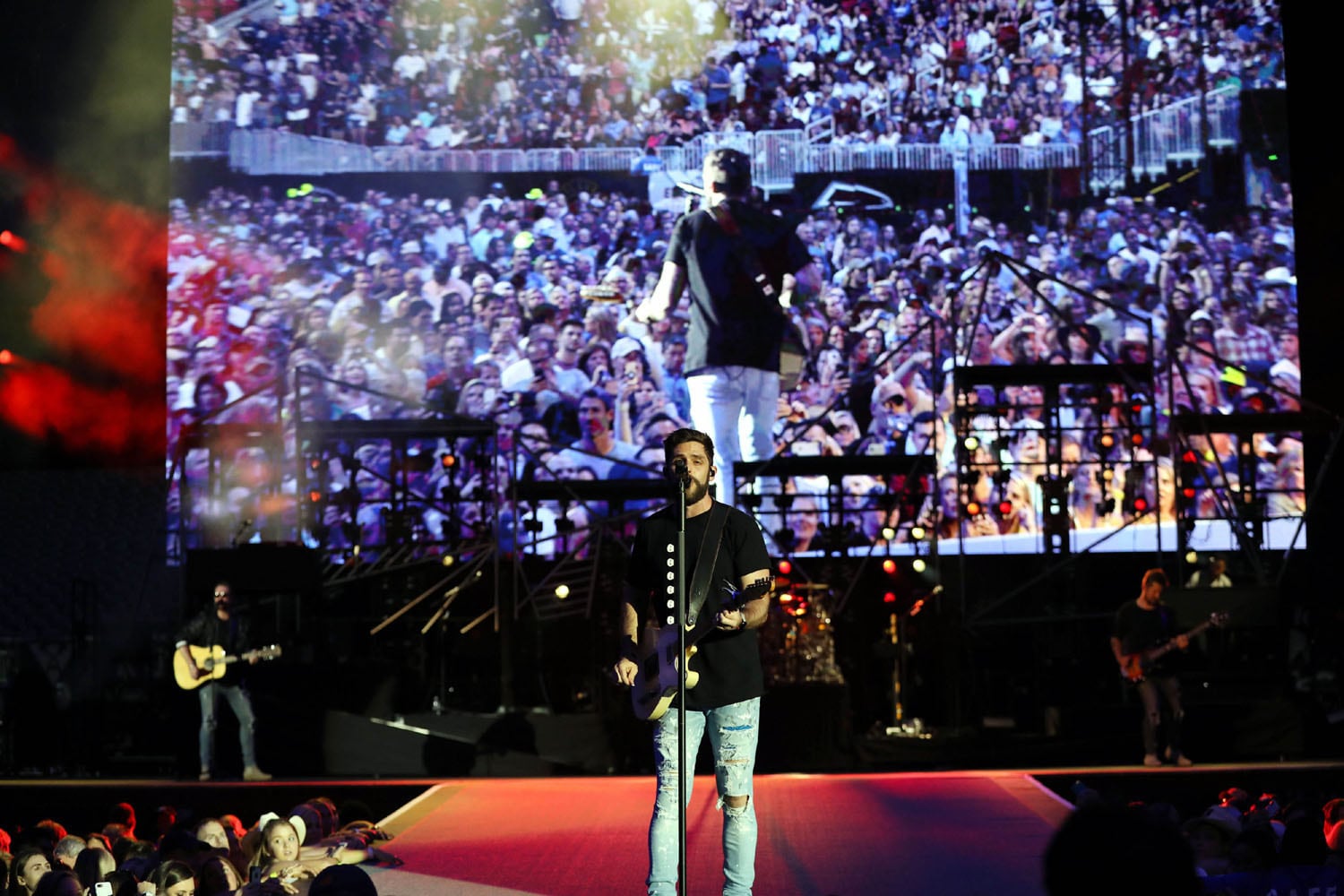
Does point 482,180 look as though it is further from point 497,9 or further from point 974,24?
point 974,24

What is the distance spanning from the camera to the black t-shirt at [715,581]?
4090 millimetres

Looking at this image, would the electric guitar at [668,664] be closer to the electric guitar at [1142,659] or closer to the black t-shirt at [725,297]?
the electric guitar at [1142,659]

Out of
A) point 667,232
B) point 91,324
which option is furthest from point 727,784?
point 91,324

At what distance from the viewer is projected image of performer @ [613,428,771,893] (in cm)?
406

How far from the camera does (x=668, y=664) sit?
4012mm

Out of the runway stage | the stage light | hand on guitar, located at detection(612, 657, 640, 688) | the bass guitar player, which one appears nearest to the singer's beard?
hand on guitar, located at detection(612, 657, 640, 688)

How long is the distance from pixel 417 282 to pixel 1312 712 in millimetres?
7580

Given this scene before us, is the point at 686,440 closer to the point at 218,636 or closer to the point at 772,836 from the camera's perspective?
the point at 772,836

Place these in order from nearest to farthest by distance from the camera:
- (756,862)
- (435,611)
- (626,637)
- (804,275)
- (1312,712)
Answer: (626,637) < (756,862) < (1312,712) < (435,611) < (804,275)

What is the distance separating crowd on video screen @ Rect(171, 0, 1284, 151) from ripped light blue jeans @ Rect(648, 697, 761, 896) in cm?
946

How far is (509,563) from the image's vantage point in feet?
39.9

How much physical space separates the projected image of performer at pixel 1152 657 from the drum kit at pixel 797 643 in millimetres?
1960

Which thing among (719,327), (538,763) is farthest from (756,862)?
(719,327)

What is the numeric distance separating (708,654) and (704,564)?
0.24 m
